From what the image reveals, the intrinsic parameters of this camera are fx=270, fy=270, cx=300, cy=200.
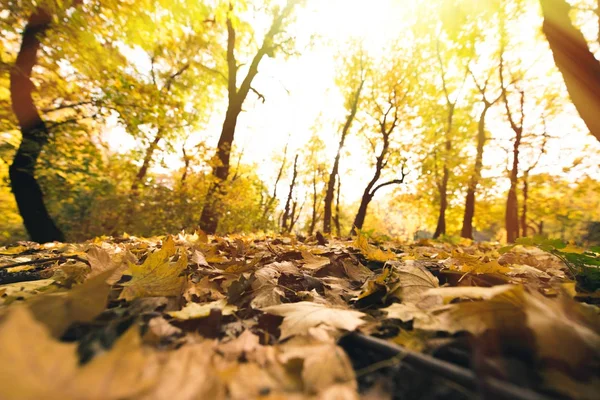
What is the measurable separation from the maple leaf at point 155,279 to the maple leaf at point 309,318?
427mm

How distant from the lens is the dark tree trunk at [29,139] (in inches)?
238

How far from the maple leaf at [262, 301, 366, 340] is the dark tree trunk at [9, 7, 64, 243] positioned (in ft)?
26.4

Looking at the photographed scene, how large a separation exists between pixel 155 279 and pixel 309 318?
2.25ft

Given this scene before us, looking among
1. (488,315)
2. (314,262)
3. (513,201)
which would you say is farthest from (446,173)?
(488,315)

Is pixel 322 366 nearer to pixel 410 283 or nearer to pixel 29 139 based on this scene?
pixel 410 283

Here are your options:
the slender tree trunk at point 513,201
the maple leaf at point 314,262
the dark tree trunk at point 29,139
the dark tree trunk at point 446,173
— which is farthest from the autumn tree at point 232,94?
the slender tree trunk at point 513,201

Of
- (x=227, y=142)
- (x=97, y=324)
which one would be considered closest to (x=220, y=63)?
(x=227, y=142)

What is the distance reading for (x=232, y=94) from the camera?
30.5 feet

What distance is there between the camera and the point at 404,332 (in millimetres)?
736

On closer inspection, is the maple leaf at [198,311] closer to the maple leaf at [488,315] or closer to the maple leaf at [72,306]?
the maple leaf at [72,306]

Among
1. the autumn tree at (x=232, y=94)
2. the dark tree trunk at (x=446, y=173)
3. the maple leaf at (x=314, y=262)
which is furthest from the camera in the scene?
the dark tree trunk at (x=446, y=173)

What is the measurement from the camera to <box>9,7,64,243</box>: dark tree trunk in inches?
238

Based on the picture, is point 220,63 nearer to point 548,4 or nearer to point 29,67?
point 29,67

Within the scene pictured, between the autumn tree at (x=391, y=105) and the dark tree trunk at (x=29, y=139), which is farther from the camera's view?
the autumn tree at (x=391, y=105)
